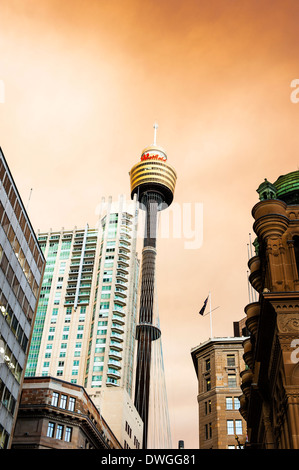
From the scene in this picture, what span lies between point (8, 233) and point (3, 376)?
13.6 meters

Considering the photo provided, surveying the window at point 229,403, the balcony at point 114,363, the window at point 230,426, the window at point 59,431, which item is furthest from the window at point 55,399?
the balcony at point 114,363

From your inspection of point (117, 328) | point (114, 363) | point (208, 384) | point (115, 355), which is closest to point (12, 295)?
point (208, 384)

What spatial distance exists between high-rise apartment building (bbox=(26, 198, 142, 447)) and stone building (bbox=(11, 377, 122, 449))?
197ft

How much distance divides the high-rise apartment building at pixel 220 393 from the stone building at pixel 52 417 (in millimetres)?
26562

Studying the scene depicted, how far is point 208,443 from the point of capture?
9550 centimetres

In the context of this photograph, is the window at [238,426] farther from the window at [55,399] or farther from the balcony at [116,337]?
the balcony at [116,337]

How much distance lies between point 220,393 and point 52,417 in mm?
38734

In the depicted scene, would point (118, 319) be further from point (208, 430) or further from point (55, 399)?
point (55, 399)

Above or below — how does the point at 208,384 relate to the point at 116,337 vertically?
below

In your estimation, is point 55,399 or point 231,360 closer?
point 55,399

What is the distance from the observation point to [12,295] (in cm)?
5344
